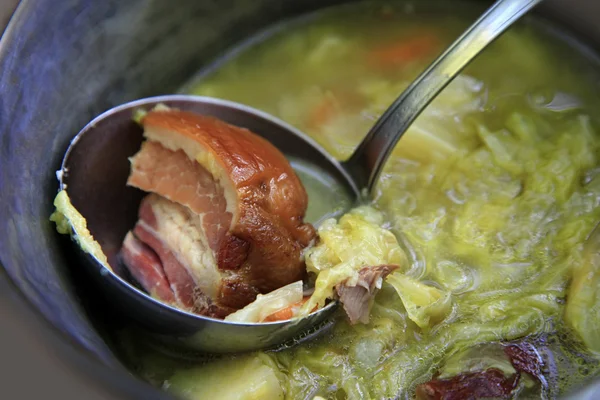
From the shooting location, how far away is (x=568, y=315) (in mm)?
1580

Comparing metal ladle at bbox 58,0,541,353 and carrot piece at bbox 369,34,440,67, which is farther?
carrot piece at bbox 369,34,440,67

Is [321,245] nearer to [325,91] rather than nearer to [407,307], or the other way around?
[407,307]

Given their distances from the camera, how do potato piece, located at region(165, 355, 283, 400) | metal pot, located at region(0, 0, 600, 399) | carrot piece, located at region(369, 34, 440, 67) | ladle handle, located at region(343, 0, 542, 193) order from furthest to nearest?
1. carrot piece, located at region(369, 34, 440, 67)
2. ladle handle, located at region(343, 0, 542, 193)
3. potato piece, located at region(165, 355, 283, 400)
4. metal pot, located at region(0, 0, 600, 399)

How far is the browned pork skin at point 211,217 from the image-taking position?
1518mm

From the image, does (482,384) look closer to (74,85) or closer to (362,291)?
(362,291)

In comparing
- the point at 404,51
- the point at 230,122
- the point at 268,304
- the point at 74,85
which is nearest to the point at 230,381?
the point at 268,304

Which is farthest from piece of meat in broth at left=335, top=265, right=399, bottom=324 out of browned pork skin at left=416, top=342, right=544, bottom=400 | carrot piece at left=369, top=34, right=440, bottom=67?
carrot piece at left=369, top=34, right=440, bottom=67

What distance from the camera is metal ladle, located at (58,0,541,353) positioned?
1503 mm

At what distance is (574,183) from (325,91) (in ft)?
2.95

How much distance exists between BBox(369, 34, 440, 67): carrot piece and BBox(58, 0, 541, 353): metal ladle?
0.51m

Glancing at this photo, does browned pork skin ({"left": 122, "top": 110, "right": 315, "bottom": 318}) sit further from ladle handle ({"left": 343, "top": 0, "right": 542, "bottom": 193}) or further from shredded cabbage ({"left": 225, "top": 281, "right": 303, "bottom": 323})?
ladle handle ({"left": 343, "top": 0, "right": 542, "bottom": 193})

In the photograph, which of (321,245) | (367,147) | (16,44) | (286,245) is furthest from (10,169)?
(367,147)

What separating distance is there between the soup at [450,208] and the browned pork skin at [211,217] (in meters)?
0.19

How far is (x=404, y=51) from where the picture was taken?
7.54 feet
